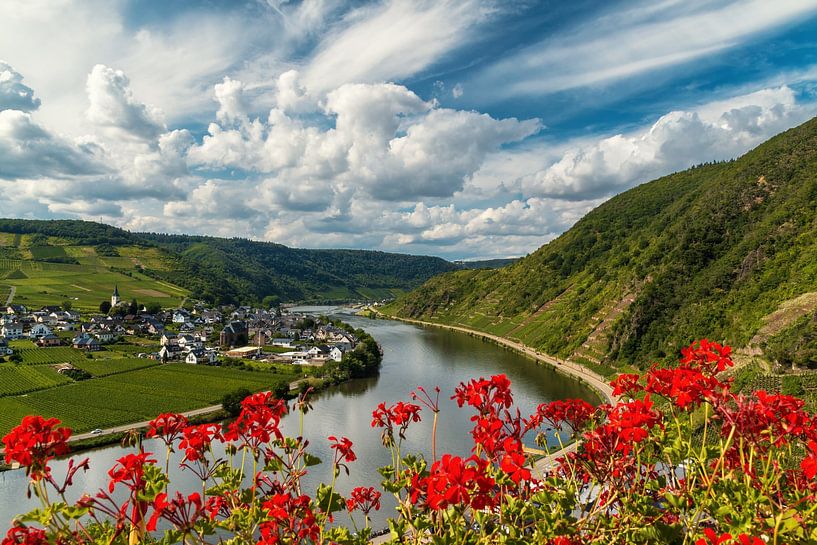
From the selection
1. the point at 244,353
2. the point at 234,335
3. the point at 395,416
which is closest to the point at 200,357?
the point at 244,353

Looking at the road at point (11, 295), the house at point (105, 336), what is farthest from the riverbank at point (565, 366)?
the road at point (11, 295)

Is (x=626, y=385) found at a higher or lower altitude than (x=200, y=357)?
higher

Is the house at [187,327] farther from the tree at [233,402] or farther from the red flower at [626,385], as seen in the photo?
the red flower at [626,385]

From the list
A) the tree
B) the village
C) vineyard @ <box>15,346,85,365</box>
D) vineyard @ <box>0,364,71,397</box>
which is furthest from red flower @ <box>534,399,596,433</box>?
vineyard @ <box>15,346,85,365</box>

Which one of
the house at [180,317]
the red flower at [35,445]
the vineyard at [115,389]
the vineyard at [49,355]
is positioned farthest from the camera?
the house at [180,317]

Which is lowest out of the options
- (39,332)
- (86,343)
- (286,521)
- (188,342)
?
(188,342)

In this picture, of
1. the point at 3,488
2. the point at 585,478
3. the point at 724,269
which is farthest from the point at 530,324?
the point at 585,478

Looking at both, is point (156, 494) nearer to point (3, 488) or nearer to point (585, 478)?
point (585, 478)

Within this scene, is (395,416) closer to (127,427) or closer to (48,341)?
(127,427)
